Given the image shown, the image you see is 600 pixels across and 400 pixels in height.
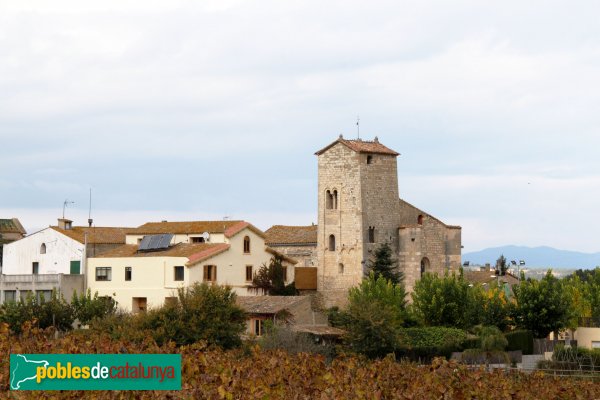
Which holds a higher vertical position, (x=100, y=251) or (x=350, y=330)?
(x=100, y=251)

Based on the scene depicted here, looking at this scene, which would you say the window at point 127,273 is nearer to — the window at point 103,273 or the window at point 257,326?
the window at point 103,273

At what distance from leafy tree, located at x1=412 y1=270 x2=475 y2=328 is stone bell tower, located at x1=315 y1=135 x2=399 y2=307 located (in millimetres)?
9869

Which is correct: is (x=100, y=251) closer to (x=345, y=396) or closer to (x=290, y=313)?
(x=290, y=313)

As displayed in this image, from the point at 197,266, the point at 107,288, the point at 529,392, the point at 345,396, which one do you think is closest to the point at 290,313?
the point at 197,266

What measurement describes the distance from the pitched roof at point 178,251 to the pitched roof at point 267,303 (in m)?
4.10

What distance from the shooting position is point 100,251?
7375cm

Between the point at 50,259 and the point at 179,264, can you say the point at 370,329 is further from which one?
the point at 50,259

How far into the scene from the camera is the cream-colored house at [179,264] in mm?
67562

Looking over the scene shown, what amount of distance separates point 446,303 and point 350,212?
13.3m

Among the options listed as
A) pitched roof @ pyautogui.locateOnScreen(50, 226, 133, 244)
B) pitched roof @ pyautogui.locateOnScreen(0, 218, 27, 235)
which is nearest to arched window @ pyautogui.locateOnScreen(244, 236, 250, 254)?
pitched roof @ pyautogui.locateOnScreen(50, 226, 133, 244)

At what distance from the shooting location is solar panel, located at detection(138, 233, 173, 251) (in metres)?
70.1

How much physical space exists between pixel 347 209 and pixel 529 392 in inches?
1850

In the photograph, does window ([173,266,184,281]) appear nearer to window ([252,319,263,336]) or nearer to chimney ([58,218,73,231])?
window ([252,319,263,336])

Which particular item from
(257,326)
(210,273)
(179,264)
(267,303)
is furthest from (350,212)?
(257,326)
